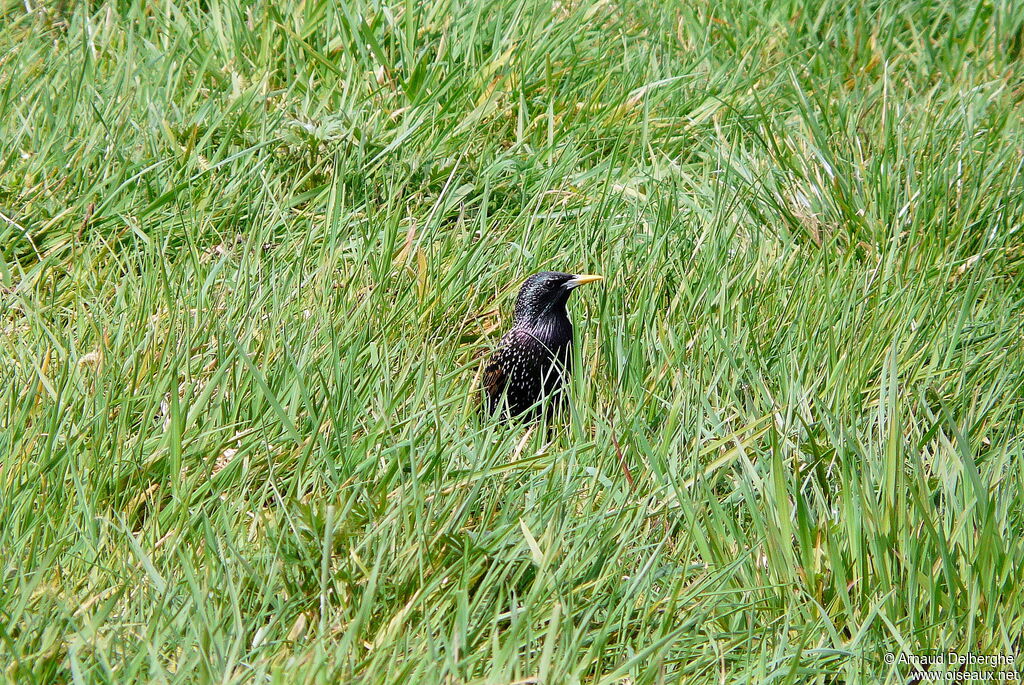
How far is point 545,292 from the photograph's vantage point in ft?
10.5

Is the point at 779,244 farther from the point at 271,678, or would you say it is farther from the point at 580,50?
the point at 271,678

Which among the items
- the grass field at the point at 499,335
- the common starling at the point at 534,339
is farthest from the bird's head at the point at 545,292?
the grass field at the point at 499,335

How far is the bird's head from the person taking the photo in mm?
3168

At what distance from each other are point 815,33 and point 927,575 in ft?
9.60

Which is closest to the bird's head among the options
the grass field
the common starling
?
the common starling

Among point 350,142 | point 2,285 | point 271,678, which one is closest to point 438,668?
point 271,678

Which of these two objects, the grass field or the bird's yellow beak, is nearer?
the grass field

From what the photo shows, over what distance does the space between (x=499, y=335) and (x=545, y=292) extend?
10.0 inches

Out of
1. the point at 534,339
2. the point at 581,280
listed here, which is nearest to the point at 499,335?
the point at 534,339

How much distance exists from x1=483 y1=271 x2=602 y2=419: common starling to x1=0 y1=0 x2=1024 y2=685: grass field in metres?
0.10

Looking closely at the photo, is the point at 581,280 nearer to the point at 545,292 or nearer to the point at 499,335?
the point at 545,292

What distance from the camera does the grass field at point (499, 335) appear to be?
6.61 ft

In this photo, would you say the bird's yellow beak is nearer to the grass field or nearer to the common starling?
the common starling

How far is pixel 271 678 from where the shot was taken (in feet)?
5.52
